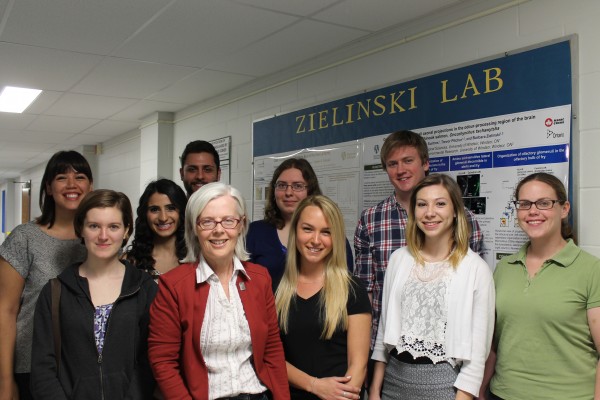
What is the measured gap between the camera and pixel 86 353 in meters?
1.72

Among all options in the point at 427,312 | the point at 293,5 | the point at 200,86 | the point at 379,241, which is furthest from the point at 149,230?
the point at 200,86

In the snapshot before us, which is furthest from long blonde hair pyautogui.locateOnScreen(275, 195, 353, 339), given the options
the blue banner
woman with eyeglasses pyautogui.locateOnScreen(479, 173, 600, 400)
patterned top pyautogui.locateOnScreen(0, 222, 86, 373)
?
the blue banner

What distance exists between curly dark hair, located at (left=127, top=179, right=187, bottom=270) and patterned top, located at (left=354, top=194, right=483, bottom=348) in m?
0.86

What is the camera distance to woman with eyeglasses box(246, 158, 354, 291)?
2406 mm

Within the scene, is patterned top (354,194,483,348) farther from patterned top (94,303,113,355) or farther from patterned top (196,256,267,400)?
patterned top (94,303,113,355)

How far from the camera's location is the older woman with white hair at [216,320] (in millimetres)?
1625

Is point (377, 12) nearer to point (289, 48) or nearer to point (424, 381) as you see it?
point (289, 48)

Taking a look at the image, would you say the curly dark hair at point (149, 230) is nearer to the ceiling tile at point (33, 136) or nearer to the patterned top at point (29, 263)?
the patterned top at point (29, 263)

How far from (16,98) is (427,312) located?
14.7 ft

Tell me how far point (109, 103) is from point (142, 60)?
63.4 inches

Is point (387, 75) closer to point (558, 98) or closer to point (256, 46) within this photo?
point (256, 46)

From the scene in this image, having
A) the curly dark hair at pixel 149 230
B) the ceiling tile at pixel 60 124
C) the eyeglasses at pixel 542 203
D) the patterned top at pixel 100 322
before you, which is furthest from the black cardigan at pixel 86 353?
the ceiling tile at pixel 60 124

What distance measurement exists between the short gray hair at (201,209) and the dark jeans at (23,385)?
0.94m

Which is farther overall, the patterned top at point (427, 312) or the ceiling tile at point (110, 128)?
the ceiling tile at point (110, 128)
